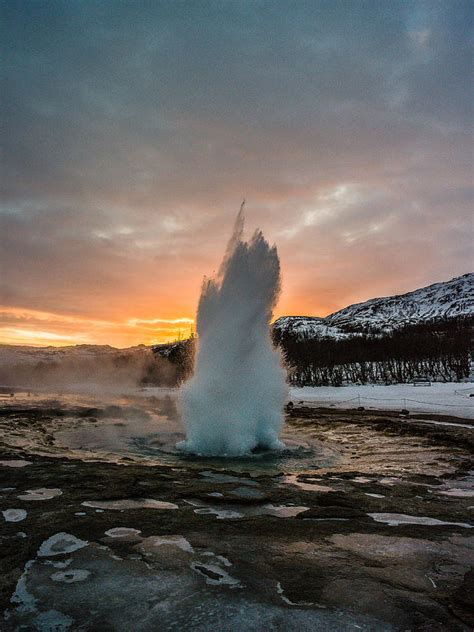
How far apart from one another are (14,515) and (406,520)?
233 inches

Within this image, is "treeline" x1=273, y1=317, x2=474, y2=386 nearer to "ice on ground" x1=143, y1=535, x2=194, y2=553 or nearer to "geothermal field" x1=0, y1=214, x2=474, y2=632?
"geothermal field" x1=0, y1=214, x2=474, y2=632

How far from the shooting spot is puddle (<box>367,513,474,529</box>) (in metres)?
6.10

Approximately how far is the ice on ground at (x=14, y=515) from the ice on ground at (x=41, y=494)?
0.74m

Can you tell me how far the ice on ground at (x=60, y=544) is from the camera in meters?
4.95

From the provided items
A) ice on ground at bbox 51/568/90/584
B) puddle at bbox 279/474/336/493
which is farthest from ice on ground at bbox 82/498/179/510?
puddle at bbox 279/474/336/493

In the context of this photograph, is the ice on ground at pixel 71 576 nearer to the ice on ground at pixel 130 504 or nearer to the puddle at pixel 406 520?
the ice on ground at pixel 130 504

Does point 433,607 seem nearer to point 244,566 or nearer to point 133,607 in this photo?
point 244,566

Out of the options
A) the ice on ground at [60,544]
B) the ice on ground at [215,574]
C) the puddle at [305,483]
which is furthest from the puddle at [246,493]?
the ice on ground at [60,544]

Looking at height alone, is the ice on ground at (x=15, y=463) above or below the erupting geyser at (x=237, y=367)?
below

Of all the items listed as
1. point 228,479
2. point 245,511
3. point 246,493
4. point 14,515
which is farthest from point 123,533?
point 228,479

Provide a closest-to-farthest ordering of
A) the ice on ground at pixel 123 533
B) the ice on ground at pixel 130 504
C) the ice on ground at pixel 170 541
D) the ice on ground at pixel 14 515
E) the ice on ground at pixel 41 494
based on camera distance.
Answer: the ice on ground at pixel 170 541, the ice on ground at pixel 123 533, the ice on ground at pixel 14 515, the ice on ground at pixel 130 504, the ice on ground at pixel 41 494

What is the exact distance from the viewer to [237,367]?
14.0 meters

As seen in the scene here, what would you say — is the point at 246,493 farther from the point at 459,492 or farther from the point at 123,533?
the point at 459,492

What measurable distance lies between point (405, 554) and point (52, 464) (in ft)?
26.9
